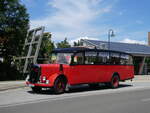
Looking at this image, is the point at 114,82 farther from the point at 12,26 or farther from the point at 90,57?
the point at 12,26

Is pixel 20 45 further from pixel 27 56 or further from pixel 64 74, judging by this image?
pixel 64 74

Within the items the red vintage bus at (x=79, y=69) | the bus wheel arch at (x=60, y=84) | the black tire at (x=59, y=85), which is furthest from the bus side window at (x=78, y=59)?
the black tire at (x=59, y=85)

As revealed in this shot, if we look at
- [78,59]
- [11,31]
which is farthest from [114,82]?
[11,31]

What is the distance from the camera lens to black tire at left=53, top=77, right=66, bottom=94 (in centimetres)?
1460

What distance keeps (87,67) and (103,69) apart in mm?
1580

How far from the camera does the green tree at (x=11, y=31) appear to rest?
2834 centimetres

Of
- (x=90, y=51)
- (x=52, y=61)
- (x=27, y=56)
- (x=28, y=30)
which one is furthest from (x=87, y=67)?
(x=28, y=30)

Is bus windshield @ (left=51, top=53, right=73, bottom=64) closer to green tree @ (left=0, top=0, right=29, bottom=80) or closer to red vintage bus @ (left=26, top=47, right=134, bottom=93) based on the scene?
red vintage bus @ (left=26, top=47, right=134, bottom=93)

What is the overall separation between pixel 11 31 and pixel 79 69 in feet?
47.8

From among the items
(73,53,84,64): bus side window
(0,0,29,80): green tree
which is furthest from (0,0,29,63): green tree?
(73,53,84,64): bus side window

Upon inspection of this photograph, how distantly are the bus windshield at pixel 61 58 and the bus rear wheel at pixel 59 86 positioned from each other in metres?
1.19

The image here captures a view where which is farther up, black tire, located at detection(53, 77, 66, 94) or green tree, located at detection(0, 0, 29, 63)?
green tree, located at detection(0, 0, 29, 63)

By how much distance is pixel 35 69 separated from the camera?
14.8 meters

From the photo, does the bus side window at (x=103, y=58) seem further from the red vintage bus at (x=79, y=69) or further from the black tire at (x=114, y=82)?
the black tire at (x=114, y=82)
